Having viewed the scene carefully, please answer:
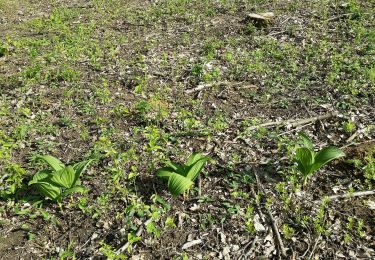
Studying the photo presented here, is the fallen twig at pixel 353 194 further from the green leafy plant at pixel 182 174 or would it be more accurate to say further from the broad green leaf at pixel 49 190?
the broad green leaf at pixel 49 190

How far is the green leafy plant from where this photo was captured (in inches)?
182

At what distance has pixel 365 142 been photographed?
5605 millimetres

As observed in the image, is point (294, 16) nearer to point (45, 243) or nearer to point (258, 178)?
point (258, 178)

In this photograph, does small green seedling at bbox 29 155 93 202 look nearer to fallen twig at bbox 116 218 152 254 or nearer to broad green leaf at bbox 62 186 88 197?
broad green leaf at bbox 62 186 88 197

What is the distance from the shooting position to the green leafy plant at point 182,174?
4.62m

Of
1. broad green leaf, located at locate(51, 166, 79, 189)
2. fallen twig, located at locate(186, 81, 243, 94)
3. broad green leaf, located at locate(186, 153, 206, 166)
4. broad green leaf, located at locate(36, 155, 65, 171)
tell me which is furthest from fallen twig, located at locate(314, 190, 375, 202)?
broad green leaf, located at locate(36, 155, 65, 171)

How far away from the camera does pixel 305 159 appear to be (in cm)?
476

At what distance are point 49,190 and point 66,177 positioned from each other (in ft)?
0.83

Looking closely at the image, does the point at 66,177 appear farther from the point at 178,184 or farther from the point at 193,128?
the point at 193,128

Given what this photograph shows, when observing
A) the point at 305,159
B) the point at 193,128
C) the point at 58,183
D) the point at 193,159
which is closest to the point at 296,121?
the point at 305,159

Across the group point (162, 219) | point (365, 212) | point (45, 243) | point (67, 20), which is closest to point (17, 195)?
point (45, 243)

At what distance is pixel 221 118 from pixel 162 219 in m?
Result: 2.42

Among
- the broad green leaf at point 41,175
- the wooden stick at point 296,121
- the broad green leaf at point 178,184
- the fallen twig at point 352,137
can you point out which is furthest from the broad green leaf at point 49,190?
the fallen twig at point 352,137

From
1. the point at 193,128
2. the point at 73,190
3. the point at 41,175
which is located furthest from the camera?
the point at 193,128
